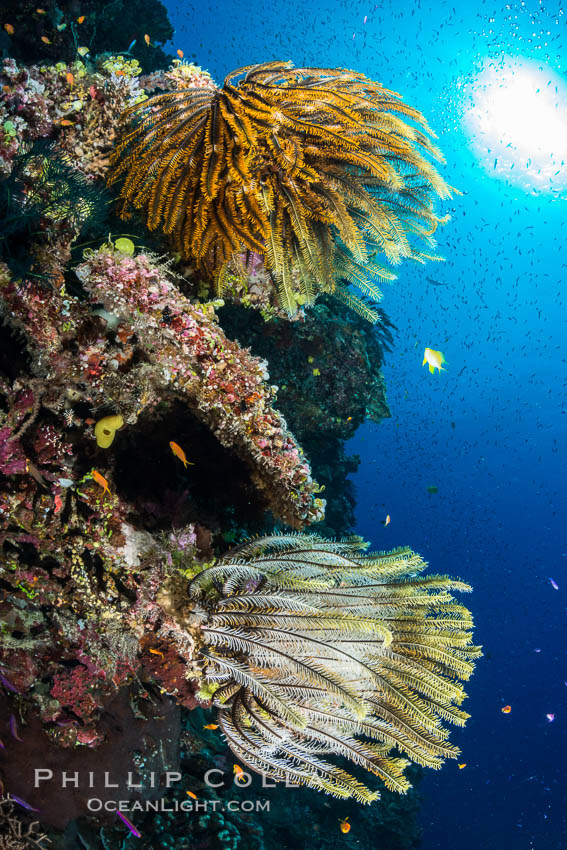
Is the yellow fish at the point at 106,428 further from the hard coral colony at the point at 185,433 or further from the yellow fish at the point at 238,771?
the yellow fish at the point at 238,771

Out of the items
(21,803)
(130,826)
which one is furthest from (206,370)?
(130,826)

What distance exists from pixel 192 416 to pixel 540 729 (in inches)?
1467

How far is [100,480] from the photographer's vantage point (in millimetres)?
3422

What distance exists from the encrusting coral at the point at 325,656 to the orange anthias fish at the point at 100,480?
3.25ft

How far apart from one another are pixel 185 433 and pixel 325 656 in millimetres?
2217

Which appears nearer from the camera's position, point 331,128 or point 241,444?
point 331,128

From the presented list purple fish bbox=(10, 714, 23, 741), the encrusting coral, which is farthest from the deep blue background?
purple fish bbox=(10, 714, 23, 741)

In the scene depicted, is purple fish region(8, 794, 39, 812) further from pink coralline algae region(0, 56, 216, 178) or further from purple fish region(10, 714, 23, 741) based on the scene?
pink coralline algae region(0, 56, 216, 178)

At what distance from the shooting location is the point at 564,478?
38.7 meters

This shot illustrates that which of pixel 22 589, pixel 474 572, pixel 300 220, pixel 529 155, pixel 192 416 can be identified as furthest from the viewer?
pixel 474 572

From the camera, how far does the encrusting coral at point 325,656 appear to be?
3170 mm

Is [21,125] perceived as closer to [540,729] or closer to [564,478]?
[540,729]

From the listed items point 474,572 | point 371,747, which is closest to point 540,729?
point 474,572

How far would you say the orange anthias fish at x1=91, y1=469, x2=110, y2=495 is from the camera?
340 centimetres
